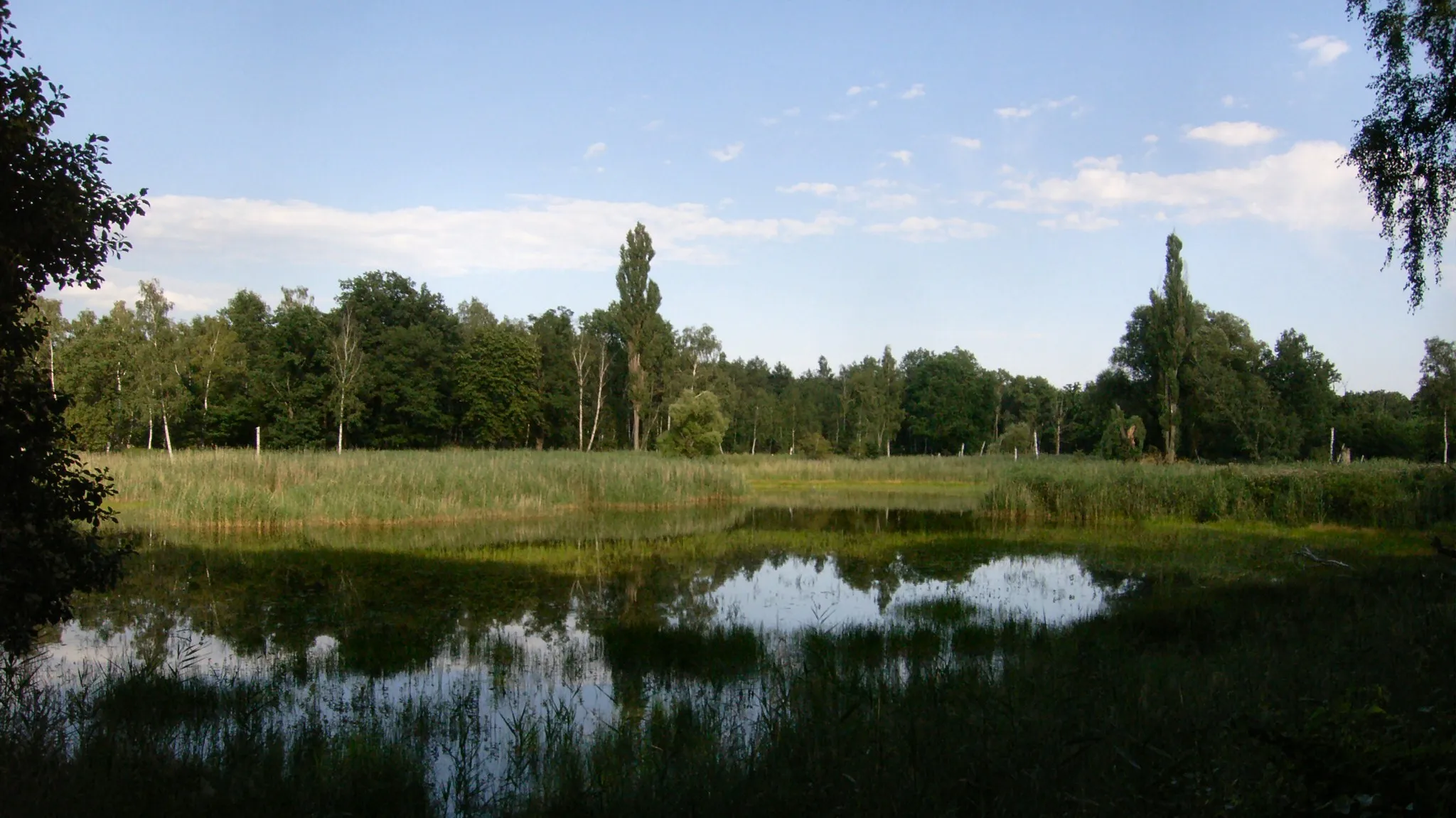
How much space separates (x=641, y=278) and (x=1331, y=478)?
125ft

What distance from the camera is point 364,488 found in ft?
71.6

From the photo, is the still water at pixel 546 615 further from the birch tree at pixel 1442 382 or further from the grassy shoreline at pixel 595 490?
the birch tree at pixel 1442 382

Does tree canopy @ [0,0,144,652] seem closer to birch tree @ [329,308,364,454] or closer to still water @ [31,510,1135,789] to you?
still water @ [31,510,1135,789]

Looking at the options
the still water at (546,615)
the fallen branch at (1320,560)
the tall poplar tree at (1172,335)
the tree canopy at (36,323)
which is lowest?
the still water at (546,615)

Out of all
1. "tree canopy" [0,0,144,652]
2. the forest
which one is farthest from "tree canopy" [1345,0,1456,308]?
the forest

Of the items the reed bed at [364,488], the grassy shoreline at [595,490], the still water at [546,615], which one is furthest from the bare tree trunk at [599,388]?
the still water at [546,615]

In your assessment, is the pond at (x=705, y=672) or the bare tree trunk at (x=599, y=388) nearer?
the pond at (x=705, y=672)

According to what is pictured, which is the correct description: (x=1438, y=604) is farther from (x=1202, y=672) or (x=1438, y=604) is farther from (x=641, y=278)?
(x=641, y=278)

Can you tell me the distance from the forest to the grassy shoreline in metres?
12.5

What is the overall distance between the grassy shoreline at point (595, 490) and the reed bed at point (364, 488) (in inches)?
1.7

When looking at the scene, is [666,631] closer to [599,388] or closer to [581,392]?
[581,392]

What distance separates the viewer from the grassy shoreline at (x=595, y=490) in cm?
1981

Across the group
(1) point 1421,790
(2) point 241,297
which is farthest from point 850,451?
(1) point 1421,790

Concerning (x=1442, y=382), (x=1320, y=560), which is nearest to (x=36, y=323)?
(x=1320, y=560)
